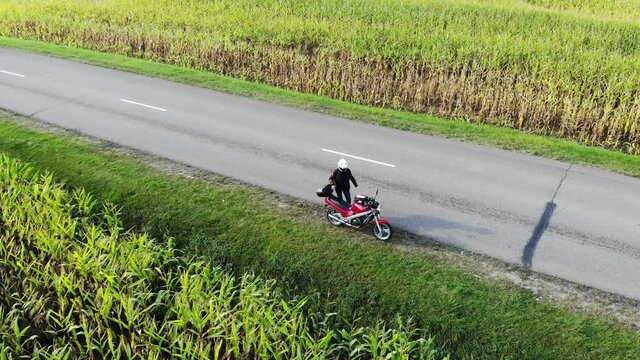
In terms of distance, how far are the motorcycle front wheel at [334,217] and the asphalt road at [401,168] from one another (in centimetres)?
113

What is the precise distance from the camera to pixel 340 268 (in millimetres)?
10367

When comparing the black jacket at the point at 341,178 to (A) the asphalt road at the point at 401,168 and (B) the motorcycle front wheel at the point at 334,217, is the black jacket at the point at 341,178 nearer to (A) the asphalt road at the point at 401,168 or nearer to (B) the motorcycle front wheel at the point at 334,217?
(B) the motorcycle front wheel at the point at 334,217

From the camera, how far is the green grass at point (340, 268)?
347 inches

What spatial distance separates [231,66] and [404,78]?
726cm

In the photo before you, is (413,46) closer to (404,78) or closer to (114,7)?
(404,78)

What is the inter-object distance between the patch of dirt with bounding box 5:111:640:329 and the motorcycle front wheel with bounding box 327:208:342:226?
0.22 m

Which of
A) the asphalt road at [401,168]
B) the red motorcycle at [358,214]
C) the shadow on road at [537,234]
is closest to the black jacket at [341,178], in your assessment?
the red motorcycle at [358,214]

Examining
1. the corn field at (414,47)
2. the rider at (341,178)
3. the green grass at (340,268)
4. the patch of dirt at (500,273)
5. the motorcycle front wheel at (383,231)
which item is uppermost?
the corn field at (414,47)

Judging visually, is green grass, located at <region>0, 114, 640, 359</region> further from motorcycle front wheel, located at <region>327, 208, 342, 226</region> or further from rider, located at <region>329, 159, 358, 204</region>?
rider, located at <region>329, 159, 358, 204</region>

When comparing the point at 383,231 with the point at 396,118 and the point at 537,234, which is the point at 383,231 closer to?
the point at 537,234

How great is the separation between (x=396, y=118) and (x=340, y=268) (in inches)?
337

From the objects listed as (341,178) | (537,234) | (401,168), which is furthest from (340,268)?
(401,168)

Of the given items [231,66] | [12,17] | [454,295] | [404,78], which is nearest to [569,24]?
[404,78]

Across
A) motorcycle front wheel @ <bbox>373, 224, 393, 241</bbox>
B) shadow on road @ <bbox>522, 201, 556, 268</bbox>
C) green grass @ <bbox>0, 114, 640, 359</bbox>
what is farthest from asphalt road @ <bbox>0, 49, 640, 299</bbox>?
green grass @ <bbox>0, 114, 640, 359</bbox>
